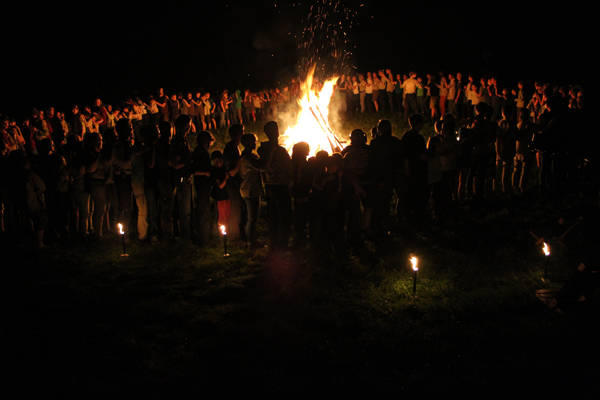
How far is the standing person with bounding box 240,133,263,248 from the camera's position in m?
8.34

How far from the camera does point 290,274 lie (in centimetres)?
761

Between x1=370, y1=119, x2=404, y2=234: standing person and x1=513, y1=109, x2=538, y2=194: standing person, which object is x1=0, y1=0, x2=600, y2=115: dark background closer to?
x1=513, y1=109, x2=538, y2=194: standing person

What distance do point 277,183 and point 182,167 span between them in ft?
5.60

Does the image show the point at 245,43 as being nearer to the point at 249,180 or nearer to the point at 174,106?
the point at 174,106

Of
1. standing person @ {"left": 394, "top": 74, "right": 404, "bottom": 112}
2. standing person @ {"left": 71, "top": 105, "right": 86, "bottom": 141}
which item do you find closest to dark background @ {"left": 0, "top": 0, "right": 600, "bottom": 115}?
standing person @ {"left": 394, "top": 74, "right": 404, "bottom": 112}

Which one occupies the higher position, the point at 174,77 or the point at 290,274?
the point at 174,77

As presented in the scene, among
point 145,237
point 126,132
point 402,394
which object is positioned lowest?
point 402,394

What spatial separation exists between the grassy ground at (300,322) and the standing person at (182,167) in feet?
2.27

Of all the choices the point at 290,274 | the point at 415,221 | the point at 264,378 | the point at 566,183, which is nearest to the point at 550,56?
the point at 566,183

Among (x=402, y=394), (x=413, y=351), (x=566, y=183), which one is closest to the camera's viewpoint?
(x=402, y=394)

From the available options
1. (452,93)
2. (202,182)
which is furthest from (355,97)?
→ (202,182)

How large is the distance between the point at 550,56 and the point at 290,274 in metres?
35.8

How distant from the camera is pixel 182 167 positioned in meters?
8.58

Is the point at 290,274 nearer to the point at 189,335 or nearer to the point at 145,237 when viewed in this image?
the point at 189,335
